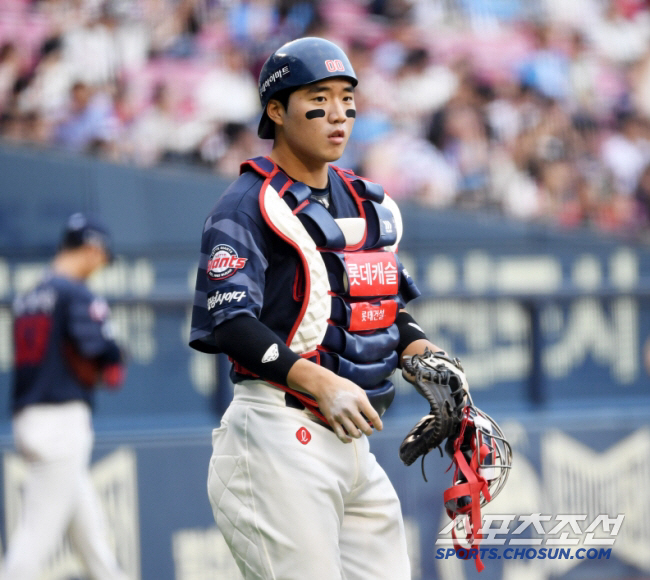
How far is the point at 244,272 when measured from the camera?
2555 mm

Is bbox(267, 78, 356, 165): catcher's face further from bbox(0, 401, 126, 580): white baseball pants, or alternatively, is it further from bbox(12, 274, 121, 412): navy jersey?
bbox(0, 401, 126, 580): white baseball pants

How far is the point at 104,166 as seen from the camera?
770cm

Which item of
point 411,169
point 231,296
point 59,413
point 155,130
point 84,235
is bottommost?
point 59,413

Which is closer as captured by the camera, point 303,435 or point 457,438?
point 303,435

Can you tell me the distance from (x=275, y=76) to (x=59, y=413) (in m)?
2.98

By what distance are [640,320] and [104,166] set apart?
4.17m

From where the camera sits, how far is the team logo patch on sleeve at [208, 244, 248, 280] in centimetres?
255

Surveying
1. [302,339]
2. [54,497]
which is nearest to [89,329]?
[54,497]

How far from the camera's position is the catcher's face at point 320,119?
271cm

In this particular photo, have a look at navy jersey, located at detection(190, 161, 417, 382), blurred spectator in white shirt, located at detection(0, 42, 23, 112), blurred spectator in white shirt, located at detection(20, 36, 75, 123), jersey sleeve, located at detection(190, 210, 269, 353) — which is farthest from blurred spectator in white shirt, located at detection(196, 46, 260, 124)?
jersey sleeve, located at detection(190, 210, 269, 353)

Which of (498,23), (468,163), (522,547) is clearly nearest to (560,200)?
(468,163)

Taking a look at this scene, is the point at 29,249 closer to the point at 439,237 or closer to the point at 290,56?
the point at 439,237

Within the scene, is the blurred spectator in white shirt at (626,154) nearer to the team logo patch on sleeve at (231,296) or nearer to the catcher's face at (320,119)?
the catcher's face at (320,119)

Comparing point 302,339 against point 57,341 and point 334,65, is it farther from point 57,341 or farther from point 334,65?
point 57,341
